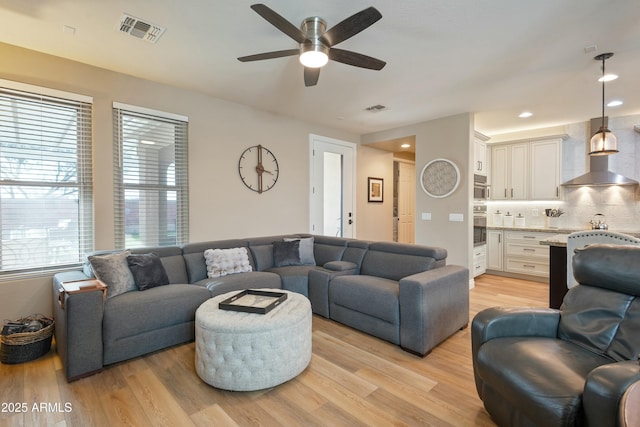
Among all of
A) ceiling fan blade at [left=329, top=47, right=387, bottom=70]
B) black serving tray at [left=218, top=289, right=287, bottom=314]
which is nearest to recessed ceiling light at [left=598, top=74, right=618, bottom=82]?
ceiling fan blade at [left=329, top=47, right=387, bottom=70]

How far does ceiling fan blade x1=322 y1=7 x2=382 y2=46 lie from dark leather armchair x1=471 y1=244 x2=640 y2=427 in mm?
1935

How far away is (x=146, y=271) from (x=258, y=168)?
7.21 feet

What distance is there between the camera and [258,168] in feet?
14.8

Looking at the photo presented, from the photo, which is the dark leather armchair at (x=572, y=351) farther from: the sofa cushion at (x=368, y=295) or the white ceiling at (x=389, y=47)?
the white ceiling at (x=389, y=47)

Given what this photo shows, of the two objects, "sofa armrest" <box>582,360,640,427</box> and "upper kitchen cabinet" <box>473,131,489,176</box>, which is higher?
"upper kitchen cabinet" <box>473,131,489,176</box>

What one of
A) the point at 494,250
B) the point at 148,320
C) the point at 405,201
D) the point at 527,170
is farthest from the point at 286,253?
the point at 527,170

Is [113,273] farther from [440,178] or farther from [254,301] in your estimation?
[440,178]

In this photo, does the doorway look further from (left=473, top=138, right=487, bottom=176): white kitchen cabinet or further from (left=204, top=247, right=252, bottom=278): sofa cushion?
(left=204, top=247, right=252, bottom=278): sofa cushion

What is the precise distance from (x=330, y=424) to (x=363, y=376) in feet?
1.81

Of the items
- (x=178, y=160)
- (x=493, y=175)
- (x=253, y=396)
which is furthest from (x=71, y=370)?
(x=493, y=175)

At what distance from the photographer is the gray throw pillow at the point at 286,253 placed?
398cm

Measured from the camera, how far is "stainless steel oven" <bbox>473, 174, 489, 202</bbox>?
4848mm

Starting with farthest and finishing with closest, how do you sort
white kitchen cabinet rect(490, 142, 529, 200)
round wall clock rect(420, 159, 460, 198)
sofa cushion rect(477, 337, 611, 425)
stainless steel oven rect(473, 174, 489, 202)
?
white kitchen cabinet rect(490, 142, 529, 200), stainless steel oven rect(473, 174, 489, 202), round wall clock rect(420, 159, 460, 198), sofa cushion rect(477, 337, 611, 425)

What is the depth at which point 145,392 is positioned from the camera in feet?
6.62
